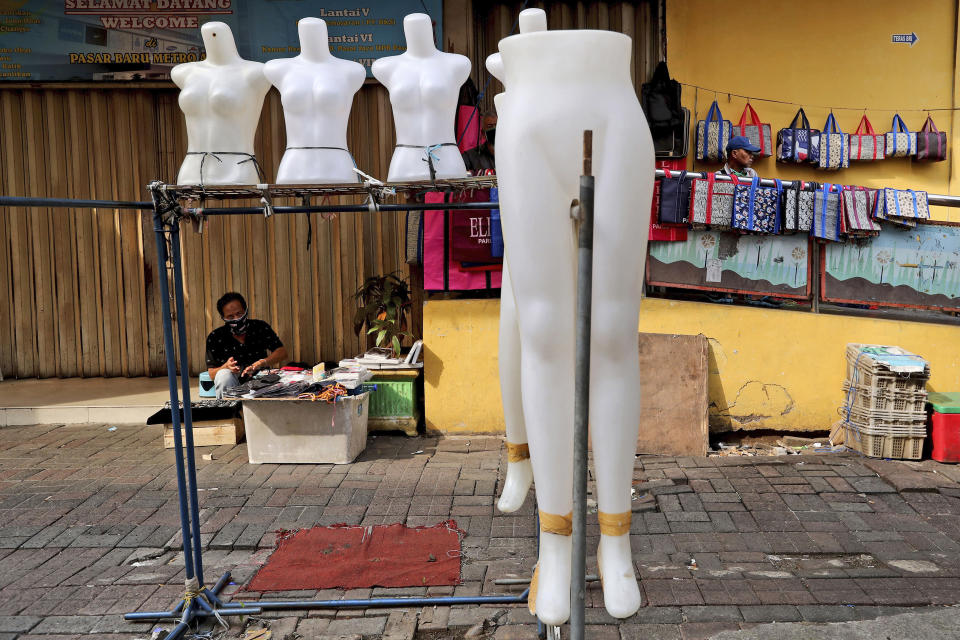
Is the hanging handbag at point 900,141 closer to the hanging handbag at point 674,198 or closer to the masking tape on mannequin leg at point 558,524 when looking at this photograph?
the hanging handbag at point 674,198

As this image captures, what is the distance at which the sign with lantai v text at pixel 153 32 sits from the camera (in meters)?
6.58

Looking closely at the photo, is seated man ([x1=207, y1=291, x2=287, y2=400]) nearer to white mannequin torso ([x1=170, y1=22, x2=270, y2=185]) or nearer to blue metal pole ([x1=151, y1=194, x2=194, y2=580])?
blue metal pole ([x1=151, y1=194, x2=194, y2=580])

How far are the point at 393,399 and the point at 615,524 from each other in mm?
4236

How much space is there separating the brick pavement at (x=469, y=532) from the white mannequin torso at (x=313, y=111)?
1935 mm

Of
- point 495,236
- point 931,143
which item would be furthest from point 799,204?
point 495,236

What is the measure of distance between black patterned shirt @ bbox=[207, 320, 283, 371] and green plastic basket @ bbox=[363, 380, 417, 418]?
89 centimetres

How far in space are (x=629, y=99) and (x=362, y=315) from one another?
182 inches

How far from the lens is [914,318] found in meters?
Result: 6.01

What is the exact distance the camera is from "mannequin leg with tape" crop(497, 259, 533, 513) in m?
2.66

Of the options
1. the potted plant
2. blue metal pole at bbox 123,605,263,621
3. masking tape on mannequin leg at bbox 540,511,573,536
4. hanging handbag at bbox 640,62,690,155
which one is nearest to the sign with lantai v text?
the potted plant

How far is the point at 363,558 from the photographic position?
161 inches

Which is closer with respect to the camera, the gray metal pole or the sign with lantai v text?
the gray metal pole

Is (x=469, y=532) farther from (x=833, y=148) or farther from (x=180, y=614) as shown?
(x=833, y=148)

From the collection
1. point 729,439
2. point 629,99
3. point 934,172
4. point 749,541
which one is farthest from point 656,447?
point 629,99
